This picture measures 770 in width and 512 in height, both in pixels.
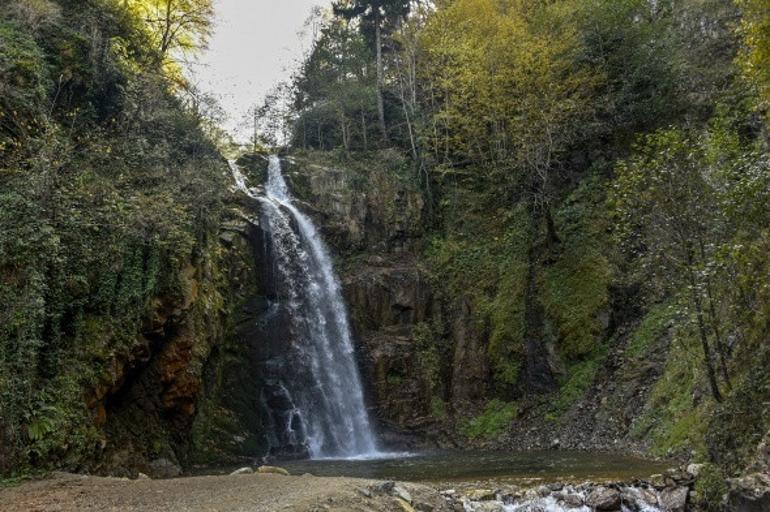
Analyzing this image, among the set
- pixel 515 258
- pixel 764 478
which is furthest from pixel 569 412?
pixel 764 478

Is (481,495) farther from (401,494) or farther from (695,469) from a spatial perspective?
(695,469)

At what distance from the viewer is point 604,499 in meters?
8.54

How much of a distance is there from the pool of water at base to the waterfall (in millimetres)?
2065

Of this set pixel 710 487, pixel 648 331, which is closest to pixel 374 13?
pixel 648 331

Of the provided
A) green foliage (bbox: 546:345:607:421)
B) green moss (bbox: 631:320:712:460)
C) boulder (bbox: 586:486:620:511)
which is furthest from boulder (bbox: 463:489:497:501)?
green foliage (bbox: 546:345:607:421)

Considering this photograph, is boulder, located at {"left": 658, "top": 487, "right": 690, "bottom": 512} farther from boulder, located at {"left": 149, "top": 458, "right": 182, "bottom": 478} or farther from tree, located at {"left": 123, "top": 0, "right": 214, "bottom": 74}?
tree, located at {"left": 123, "top": 0, "right": 214, "bottom": 74}

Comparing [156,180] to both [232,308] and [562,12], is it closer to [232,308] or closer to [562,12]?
[232,308]

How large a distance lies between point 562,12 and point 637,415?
1778cm

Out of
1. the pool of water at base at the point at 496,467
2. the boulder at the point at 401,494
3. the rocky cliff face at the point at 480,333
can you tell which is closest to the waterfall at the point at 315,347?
the rocky cliff face at the point at 480,333

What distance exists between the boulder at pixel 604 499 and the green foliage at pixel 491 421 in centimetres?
1006

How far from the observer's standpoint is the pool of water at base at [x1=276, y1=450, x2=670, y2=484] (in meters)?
10.7

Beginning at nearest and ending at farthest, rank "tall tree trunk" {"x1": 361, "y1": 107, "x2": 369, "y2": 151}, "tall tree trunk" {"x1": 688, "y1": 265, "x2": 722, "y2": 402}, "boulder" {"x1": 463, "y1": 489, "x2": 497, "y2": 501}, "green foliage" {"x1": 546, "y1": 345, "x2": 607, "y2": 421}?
"boulder" {"x1": 463, "y1": 489, "x2": 497, "y2": 501} < "tall tree trunk" {"x1": 688, "y1": 265, "x2": 722, "y2": 402} < "green foliage" {"x1": 546, "y1": 345, "x2": 607, "y2": 421} < "tall tree trunk" {"x1": 361, "y1": 107, "x2": 369, "y2": 151}

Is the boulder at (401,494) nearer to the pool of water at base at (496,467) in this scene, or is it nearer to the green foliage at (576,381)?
the pool of water at base at (496,467)

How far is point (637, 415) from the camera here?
15.0 meters
